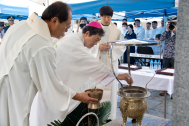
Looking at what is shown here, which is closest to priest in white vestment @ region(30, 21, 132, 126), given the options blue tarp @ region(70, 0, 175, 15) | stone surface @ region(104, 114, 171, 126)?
stone surface @ region(104, 114, 171, 126)

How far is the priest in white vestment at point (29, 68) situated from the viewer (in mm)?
1419

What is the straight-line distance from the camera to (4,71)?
1.49m


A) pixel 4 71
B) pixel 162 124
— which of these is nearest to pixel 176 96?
pixel 162 124

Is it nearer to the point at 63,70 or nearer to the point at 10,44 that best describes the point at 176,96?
the point at 10,44

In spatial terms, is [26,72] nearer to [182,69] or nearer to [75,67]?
[75,67]

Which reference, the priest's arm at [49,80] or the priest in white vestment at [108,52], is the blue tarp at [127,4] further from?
the priest's arm at [49,80]

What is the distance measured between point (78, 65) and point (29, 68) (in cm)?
93

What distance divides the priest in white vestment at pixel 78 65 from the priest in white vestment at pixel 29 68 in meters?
0.64

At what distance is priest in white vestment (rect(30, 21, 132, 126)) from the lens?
7.32ft

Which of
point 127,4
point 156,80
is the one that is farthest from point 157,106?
point 127,4

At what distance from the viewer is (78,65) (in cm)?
232

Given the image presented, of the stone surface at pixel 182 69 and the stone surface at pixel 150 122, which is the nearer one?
the stone surface at pixel 182 69

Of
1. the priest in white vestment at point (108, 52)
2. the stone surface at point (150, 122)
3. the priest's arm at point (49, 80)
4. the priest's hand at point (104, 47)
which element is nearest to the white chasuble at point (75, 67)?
the stone surface at point (150, 122)

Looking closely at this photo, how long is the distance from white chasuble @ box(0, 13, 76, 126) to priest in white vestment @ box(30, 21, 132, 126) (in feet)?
2.11
